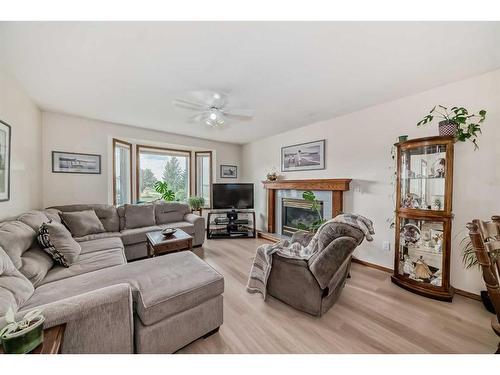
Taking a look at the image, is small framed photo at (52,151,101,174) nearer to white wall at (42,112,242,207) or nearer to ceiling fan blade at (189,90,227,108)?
white wall at (42,112,242,207)

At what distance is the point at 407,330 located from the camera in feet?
5.35

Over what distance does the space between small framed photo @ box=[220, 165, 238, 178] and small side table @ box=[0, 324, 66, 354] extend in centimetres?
451

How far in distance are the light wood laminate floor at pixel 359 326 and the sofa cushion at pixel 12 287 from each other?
106 centimetres

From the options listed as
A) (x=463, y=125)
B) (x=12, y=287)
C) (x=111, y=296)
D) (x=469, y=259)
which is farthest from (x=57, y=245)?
(x=463, y=125)

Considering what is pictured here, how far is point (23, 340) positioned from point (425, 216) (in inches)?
125

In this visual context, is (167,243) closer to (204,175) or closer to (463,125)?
(204,175)

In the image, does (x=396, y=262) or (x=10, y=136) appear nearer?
(x=10, y=136)

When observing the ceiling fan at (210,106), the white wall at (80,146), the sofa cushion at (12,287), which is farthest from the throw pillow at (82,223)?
the ceiling fan at (210,106)

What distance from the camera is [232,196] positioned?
4754 millimetres

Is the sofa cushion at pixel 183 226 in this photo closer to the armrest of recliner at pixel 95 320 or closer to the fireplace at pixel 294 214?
the fireplace at pixel 294 214

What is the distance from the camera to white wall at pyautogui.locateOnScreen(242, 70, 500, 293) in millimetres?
2020

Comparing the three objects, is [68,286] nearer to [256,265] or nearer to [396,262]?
[256,265]
